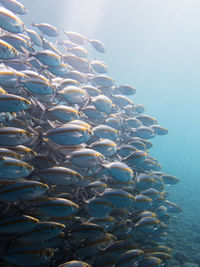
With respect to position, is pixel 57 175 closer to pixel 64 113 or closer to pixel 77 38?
pixel 64 113

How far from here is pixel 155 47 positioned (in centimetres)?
6619

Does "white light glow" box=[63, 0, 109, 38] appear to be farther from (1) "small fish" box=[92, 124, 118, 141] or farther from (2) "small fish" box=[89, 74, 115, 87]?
(1) "small fish" box=[92, 124, 118, 141]

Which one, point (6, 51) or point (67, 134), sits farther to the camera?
point (6, 51)

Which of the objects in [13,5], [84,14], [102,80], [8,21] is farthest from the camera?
[84,14]

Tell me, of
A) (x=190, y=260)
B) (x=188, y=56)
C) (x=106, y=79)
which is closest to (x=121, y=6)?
(x=188, y=56)

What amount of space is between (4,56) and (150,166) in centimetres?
492

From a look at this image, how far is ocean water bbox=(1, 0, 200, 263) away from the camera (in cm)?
2698

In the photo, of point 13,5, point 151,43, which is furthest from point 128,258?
point 151,43

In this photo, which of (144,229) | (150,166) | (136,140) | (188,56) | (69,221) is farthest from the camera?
(188,56)

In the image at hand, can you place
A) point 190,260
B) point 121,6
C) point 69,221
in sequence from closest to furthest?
point 69,221 → point 190,260 → point 121,6

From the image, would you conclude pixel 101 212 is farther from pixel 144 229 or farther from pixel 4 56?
pixel 4 56

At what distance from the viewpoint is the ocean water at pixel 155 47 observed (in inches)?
1062

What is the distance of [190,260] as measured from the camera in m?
7.89

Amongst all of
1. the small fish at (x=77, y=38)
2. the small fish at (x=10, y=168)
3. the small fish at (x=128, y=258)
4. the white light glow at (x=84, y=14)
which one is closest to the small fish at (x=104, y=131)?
the small fish at (x=10, y=168)
